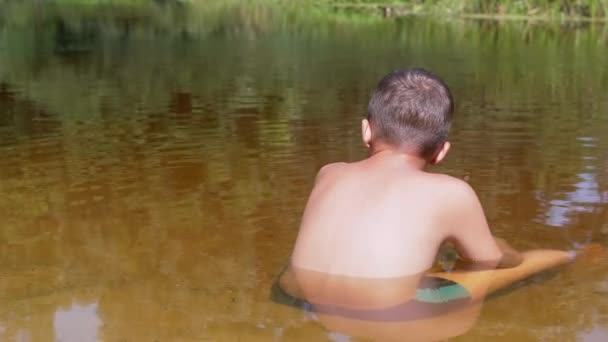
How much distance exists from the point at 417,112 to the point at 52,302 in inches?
65.2

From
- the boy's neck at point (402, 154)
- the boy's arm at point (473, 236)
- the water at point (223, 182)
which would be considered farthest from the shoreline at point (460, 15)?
the boy's neck at point (402, 154)

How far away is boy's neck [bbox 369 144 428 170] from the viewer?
3.08 m

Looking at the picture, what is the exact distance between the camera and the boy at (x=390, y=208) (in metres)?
2.97

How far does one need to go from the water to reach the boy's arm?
0.16 m

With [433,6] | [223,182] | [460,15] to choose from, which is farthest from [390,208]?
[433,6]

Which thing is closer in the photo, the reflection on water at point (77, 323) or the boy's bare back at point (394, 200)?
the boy's bare back at point (394, 200)

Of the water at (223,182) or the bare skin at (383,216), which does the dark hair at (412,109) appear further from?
the water at (223,182)

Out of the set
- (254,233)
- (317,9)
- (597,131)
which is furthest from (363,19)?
(254,233)

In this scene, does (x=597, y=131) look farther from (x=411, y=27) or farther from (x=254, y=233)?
(x=411, y=27)

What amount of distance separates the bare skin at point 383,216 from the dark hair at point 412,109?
2.2 inches

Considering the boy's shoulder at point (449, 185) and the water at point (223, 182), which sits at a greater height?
the boy's shoulder at point (449, 185)

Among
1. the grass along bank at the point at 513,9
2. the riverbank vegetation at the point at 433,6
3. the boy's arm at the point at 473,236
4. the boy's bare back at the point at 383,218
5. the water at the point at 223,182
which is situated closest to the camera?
the boy's bare back at the point at 383,218

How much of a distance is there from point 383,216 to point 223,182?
9.69 feet

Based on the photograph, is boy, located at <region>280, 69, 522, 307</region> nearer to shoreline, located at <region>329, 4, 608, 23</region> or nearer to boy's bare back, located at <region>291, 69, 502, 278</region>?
boy's bare back, located at <region>291, 69, 502, 278</region>
